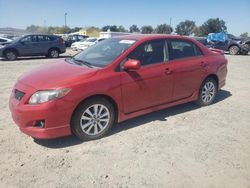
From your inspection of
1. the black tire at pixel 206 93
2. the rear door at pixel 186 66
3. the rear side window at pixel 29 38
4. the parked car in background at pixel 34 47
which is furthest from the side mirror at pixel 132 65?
the rear side window at pixel 29 38

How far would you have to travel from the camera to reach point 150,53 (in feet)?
16.8

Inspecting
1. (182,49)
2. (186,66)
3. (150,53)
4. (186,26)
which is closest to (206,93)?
(186,66)

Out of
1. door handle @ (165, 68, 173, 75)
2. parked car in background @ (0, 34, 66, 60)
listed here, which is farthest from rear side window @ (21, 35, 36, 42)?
door handle @ (165, 68, 173, 75)

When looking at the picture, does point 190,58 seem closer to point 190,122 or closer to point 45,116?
point 190,122

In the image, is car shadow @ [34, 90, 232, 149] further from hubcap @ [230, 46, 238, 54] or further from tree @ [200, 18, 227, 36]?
tree @ [200, 18, 227, 36]

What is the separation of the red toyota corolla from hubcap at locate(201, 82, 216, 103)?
4.5 inches

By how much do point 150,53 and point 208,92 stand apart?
201 cm

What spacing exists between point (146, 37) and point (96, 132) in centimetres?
202

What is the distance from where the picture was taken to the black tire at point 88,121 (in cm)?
421

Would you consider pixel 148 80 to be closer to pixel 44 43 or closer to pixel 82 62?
pixel 82 62

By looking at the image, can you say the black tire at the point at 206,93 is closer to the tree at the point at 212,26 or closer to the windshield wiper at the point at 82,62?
the windshield wiper at the point at 82,62

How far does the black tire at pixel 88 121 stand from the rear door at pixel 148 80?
0.32 m

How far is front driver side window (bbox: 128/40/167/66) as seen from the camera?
16.1 ft

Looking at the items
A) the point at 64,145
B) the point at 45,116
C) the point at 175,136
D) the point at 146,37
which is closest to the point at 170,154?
→ the point at 175,136
